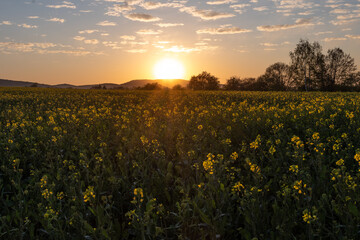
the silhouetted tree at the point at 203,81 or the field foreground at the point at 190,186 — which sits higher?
the silhouetted tree at the point at 203,81

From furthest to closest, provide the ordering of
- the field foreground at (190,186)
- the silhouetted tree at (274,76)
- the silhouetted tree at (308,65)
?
1. the silhouetted tree at (274,76)
2. the silhouetted tree at (308,65)
3. the field foreground at (190,186)

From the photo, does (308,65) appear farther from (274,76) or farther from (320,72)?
(274,76)

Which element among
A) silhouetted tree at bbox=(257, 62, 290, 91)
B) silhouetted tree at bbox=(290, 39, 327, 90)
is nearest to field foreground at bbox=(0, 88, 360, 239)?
silhouetted tree at bbox=(290, 39, 327, 90)

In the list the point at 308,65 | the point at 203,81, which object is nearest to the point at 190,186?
the point at 308,65

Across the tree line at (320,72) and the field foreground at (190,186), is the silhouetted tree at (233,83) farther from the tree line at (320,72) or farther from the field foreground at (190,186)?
the field foreground at (190,186)

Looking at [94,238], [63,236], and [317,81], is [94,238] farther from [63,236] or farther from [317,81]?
[317,81]

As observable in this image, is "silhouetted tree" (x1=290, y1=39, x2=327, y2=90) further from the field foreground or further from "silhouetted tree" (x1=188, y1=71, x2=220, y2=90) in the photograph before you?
the field foreground

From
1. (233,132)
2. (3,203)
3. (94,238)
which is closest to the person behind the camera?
(94,238)

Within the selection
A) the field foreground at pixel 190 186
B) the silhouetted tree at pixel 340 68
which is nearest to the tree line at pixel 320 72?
the silhouetted tree at pixel 340 68

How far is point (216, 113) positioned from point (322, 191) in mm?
6226

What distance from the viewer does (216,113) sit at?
10.3 meters

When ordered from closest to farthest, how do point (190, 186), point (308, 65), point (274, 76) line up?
point (190, 186) < point (308, 65) < point (274, 76)

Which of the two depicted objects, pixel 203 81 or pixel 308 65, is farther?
pixel 203 81

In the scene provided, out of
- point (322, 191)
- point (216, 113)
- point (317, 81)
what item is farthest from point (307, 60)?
point (322, 191)
